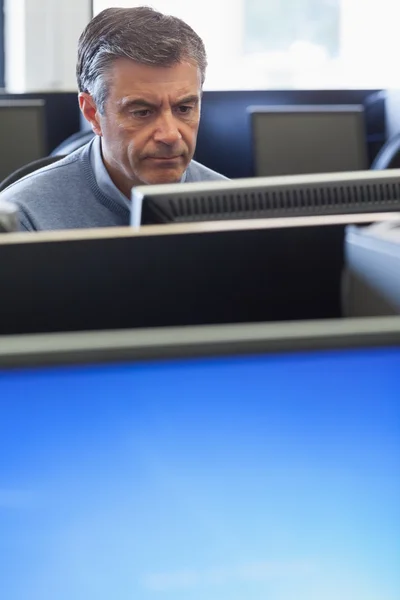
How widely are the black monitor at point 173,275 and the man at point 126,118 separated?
2.66 ft

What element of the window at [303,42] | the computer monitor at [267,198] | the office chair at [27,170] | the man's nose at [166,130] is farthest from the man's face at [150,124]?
the window at [303,42]

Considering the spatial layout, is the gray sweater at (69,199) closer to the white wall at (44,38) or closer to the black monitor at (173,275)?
the black monitor at (173,275)

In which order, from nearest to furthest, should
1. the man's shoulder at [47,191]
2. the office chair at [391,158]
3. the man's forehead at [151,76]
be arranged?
the man's shoulder at [47,191], the man's forehead at [151,76], the office chair at [391,158]

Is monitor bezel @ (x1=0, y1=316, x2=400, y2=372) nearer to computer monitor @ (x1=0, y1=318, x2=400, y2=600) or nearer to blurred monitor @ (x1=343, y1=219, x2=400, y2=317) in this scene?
computer monitor @ (x1=0, y1=318, x2=400, y2=600)

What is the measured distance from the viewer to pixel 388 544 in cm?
63

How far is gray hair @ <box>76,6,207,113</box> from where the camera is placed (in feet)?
5.42

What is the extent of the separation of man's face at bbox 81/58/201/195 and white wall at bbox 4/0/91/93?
2667mm

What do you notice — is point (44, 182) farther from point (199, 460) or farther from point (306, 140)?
point (306, 140)

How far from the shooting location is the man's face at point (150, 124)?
5.54 feet

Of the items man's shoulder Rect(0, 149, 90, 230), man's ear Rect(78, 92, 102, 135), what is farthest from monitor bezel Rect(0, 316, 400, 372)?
man's ear Rect(78, 92, 102, 135)

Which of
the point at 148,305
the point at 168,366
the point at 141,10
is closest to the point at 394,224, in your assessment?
the point at 148,305

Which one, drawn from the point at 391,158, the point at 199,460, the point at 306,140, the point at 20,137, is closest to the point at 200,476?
the point at 199,460

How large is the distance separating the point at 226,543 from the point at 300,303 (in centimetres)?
28

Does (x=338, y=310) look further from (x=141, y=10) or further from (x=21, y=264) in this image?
(x=141, y=10)
